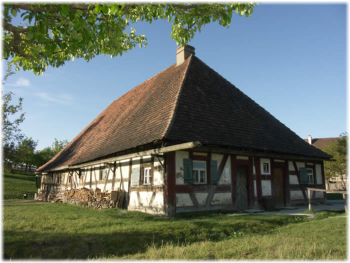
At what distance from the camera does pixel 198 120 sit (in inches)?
436

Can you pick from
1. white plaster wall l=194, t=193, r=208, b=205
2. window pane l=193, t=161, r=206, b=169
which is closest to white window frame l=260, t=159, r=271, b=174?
window pane l=193, t=161, r=206, b=169

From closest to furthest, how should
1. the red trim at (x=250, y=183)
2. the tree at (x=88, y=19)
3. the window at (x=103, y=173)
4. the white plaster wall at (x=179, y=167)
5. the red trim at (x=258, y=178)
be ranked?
the tree at (x=88, y=19) < the white plaster wall at (x=179, y=167) < the red trim at (x=250, y=183) < the red trim at (x=258, y=178) < the window at (x=103, y=173)

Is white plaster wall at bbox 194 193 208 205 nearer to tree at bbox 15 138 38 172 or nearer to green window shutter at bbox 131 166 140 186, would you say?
green window shutter at bbox 131 166 140 186

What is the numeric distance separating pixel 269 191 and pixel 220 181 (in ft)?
10.8

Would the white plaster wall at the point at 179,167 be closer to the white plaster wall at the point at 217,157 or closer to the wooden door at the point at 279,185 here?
the white plaster wall at the point at 217,157

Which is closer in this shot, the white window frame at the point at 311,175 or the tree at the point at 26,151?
the white window frame at the point at 311,175

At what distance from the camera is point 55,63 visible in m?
7.15

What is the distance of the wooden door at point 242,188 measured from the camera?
11.6 meters

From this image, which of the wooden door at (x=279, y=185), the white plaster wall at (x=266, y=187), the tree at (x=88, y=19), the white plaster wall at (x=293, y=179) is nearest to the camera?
the tree at (x=88, y=19)

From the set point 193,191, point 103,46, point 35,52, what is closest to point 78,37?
point 35,52

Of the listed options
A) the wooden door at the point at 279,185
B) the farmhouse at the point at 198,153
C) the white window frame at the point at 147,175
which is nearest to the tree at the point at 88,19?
the farmhouse at the point at 198,153

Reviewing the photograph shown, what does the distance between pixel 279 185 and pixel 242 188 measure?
9.24 ft

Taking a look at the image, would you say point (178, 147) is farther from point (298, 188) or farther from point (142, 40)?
point (298, 188)

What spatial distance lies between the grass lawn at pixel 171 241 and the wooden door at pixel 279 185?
18.2ft
